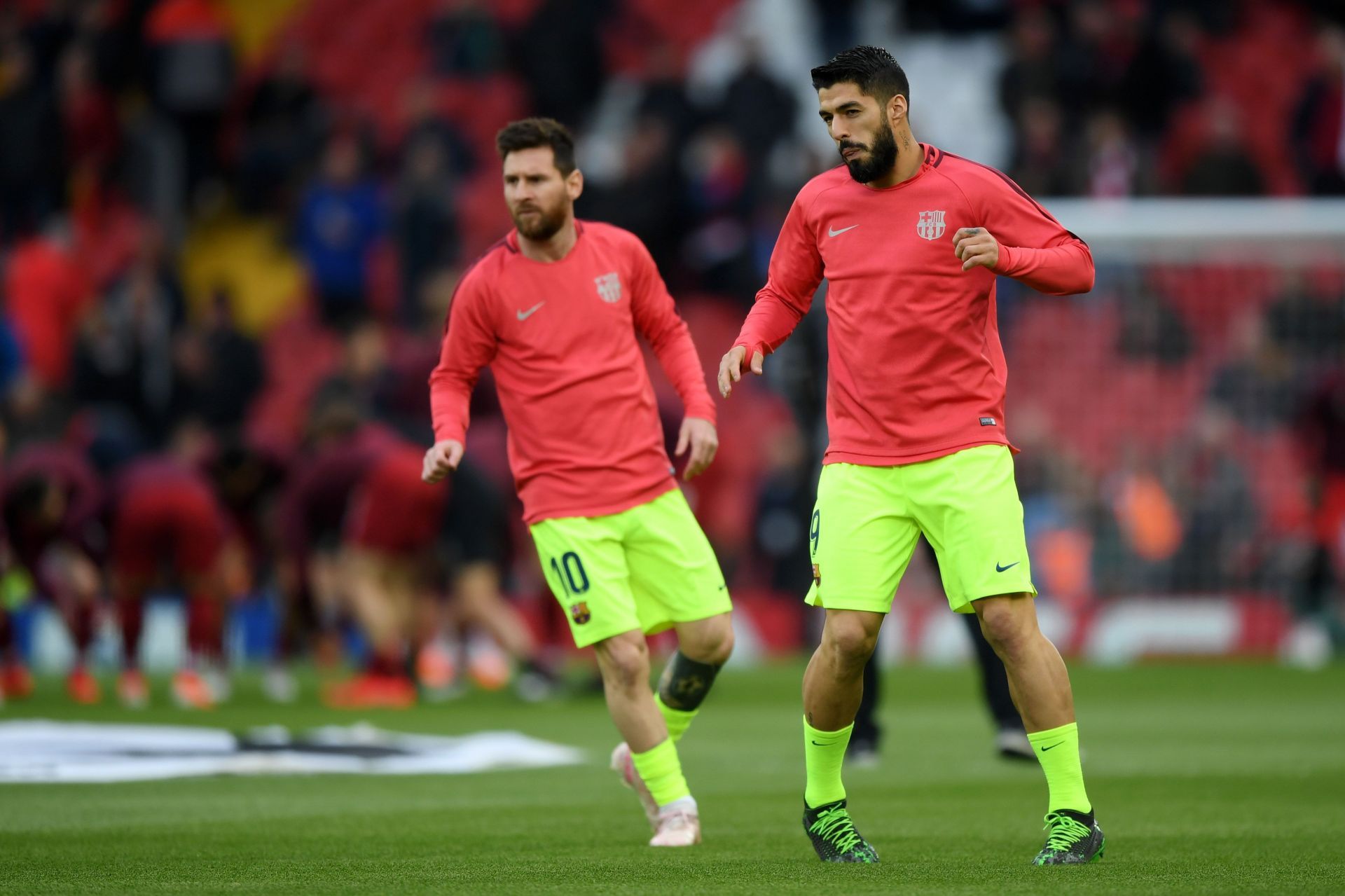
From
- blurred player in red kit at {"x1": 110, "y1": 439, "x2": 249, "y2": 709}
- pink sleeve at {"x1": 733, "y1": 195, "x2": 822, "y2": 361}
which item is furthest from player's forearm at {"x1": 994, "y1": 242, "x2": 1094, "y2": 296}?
blurred player in red kit at {"x1": 110, "y1": 439, "x2": 249, "y2": 709}

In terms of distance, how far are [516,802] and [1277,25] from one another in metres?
16.4

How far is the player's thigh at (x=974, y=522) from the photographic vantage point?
20.6 ft

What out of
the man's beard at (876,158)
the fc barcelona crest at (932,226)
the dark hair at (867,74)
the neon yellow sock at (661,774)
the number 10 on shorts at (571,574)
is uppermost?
the dark hair at (867,74)

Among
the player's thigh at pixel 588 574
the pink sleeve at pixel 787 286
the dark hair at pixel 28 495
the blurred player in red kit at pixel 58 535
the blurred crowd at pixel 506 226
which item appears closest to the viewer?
the pink sleeve at pixel 787 286

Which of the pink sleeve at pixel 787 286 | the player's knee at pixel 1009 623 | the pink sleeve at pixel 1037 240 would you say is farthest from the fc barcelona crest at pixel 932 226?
the player's knee at pixel 1009 623

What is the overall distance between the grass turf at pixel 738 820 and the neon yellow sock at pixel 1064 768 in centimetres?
23

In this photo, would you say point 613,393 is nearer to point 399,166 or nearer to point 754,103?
point 754,103

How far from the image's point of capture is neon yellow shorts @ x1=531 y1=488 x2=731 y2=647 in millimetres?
7176

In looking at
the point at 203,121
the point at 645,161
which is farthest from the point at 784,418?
the point at 203,121

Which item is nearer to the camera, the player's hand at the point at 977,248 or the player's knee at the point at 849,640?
the player's hand at the point at 977,248

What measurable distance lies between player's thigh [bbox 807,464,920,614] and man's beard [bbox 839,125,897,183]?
Answer: 0.91m

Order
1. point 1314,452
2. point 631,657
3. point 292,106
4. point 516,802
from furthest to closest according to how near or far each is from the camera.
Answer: point 292,106
point 1314,452
point 516,802
point 631,657

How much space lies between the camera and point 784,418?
787 inches

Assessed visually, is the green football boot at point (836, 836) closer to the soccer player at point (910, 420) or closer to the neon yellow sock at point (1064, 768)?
the soccer player at point (910, 420)
